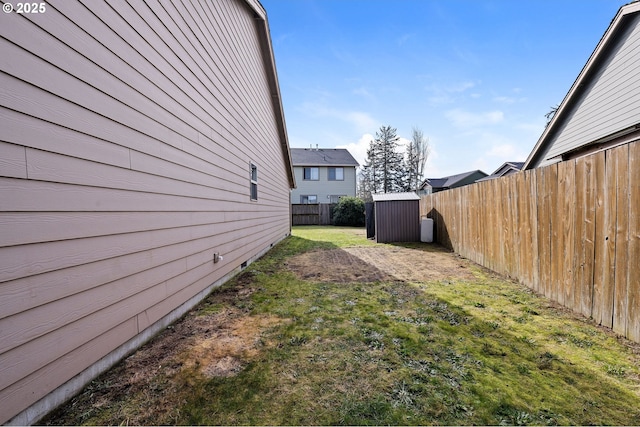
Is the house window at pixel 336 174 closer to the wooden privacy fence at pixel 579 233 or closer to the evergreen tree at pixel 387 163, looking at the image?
the evergreen tree at pixel 387 163

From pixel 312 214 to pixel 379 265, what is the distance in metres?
14.6

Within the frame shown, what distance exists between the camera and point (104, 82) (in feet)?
6.95

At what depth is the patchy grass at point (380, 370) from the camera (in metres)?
1.60

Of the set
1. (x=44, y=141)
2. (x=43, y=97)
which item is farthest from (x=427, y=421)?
(x=43, y=97)

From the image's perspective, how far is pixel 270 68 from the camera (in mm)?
8000

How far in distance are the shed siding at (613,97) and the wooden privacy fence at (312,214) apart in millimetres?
14404

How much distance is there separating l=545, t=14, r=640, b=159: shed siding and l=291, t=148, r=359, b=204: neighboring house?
16365 millimetres

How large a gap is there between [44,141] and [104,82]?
79cm

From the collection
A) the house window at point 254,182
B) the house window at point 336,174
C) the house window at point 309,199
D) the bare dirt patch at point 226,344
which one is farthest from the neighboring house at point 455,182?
the bare dirt patch at point 226,344

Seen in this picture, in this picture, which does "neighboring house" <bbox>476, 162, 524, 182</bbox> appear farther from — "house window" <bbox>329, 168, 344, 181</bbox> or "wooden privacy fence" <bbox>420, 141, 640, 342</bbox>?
"wooden privacy fence" <bbox>420, 141, 640, 342</bbox>

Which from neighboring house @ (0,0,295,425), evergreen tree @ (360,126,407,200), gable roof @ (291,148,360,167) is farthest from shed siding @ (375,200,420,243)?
evergreen tree @ (360,126,407,200)

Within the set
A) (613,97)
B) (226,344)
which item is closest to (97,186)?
(226,344)

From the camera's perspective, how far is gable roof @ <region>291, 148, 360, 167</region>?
23219mm

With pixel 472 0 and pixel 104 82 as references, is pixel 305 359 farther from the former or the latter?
pixel 472 0
